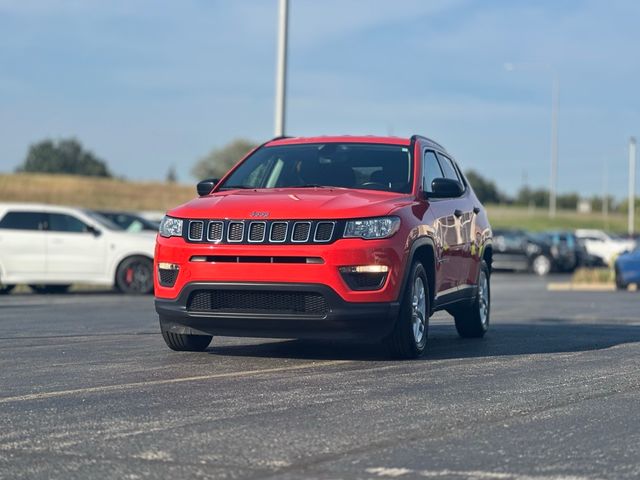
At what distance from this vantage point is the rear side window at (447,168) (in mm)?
12040

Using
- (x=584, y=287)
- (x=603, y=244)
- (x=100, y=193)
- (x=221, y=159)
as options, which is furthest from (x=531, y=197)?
(x=584, y=287)

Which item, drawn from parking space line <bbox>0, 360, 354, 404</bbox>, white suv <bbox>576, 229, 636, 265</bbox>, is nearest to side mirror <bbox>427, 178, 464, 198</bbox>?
parking space line <bbox>0, 360, 354, 404</bbox>

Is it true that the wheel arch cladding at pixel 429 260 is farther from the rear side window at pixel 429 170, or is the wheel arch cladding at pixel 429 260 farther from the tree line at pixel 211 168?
the tree line at pixel 211 168

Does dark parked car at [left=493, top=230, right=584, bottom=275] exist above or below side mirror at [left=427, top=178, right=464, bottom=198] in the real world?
below

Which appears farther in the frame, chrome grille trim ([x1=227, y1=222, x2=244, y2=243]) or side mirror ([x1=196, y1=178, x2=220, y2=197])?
side mirror ([x1=196, y1=178, x2=220, y2=197])

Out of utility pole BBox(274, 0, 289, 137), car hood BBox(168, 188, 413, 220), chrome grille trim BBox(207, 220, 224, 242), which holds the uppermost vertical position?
utility pole BBox(274, 0, 289, 137)

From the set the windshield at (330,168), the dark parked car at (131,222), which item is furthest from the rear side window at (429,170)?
the dark parked car at (131,222)

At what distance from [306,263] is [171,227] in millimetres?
1211

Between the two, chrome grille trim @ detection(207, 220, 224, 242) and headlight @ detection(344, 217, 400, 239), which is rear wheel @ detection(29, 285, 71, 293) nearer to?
chrome grille trim @ detection(207, 220, 224, 242)

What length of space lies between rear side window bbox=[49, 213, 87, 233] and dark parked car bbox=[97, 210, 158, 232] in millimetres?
2767

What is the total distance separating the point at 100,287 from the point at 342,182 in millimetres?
15892

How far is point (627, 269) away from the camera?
28641 millimetres

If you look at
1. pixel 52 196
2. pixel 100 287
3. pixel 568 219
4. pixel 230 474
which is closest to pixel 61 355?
pixel 230 474

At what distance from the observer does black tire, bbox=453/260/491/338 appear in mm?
12297
